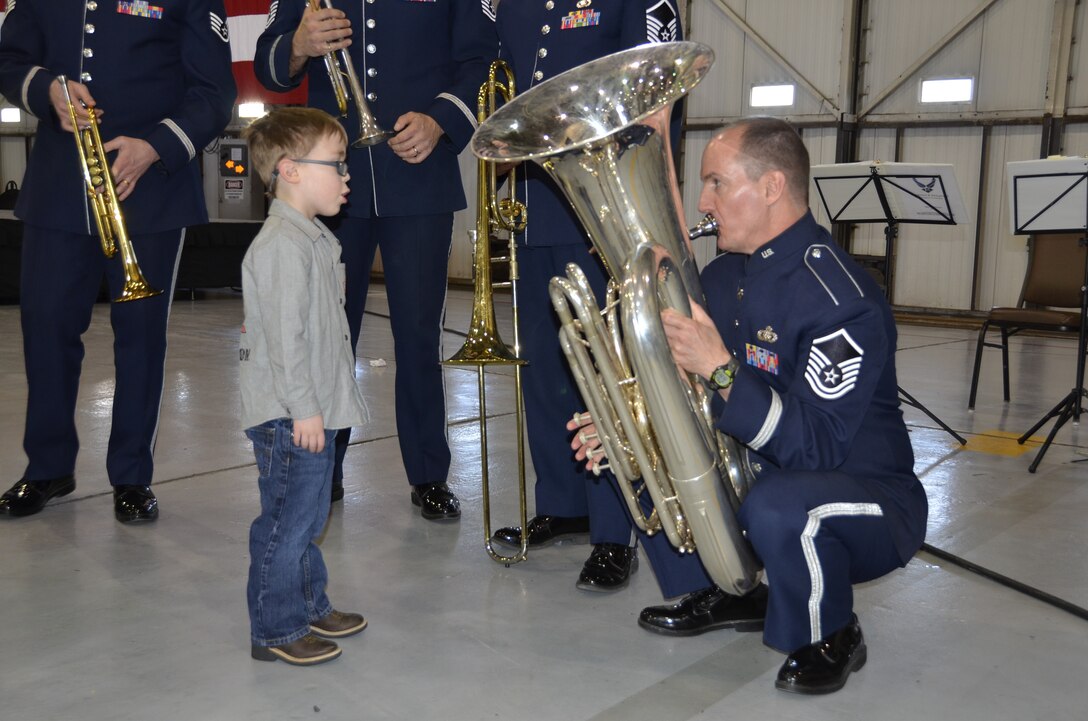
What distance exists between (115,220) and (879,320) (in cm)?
236

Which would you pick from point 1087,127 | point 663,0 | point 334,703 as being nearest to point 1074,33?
point 1087,127

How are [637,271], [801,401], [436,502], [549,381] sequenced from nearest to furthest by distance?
[637,271] < [801,401] < [549,381] < [436,502]

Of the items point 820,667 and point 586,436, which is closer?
point 820,667

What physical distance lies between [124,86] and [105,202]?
0.45 metres

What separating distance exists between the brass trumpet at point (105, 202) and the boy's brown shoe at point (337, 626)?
1.23m

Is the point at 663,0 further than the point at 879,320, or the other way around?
the point at 663,0

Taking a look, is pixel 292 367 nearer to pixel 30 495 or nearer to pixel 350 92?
pixel 350 92

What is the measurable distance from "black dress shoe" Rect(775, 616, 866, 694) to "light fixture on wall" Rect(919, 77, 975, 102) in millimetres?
10906

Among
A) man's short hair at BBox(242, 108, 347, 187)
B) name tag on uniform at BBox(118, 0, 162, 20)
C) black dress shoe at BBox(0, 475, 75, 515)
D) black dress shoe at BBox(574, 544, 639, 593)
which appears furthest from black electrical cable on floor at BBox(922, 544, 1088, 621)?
name tag on uniform at BBox(118, 0, 162, 20)

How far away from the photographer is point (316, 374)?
2.36 meters

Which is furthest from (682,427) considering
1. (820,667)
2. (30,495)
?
(30,495)

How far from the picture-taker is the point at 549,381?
3.17 metres

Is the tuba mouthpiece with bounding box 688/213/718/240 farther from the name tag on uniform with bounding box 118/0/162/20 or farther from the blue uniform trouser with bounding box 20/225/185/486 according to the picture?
the name tag on uniform with bounding box 118/0/162/20

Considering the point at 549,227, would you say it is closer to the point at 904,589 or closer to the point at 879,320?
the point at 879,320
